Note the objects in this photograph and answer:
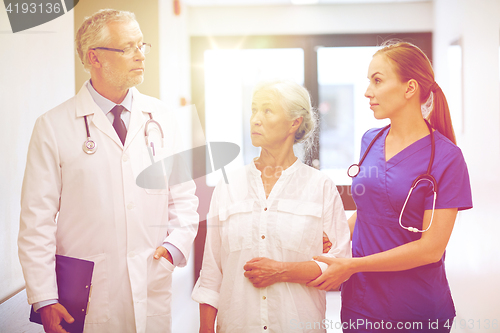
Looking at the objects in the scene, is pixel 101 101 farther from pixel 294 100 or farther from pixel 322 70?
pixel 322 70

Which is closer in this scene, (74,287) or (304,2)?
(74,287)

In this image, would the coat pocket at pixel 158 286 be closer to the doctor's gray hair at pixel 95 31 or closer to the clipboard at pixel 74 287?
the clipboard at pixel 74 287

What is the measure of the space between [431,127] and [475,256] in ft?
2.39

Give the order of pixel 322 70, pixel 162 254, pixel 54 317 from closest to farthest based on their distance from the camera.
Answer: pixel 54 317, pixel 162 254, pixel 322 70

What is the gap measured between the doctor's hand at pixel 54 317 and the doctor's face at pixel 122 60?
79 cm

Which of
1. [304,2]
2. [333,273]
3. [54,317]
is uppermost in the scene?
[304,2]

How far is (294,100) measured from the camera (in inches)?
51.9

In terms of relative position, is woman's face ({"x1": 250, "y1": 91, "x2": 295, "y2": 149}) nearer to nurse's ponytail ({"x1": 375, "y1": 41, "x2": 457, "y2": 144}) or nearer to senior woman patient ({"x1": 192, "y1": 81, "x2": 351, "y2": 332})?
senior woman patient ({"x1": 192, "y1": 81, "x2": 351, "y2": 332})

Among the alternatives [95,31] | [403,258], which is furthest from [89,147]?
[403,258]

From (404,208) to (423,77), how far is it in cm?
45

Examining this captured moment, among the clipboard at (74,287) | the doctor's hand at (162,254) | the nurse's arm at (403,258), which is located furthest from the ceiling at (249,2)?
the clipboard at (74,287)

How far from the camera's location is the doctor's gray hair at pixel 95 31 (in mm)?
1289

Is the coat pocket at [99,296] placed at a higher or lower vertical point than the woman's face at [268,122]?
lower

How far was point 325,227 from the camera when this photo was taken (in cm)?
132
